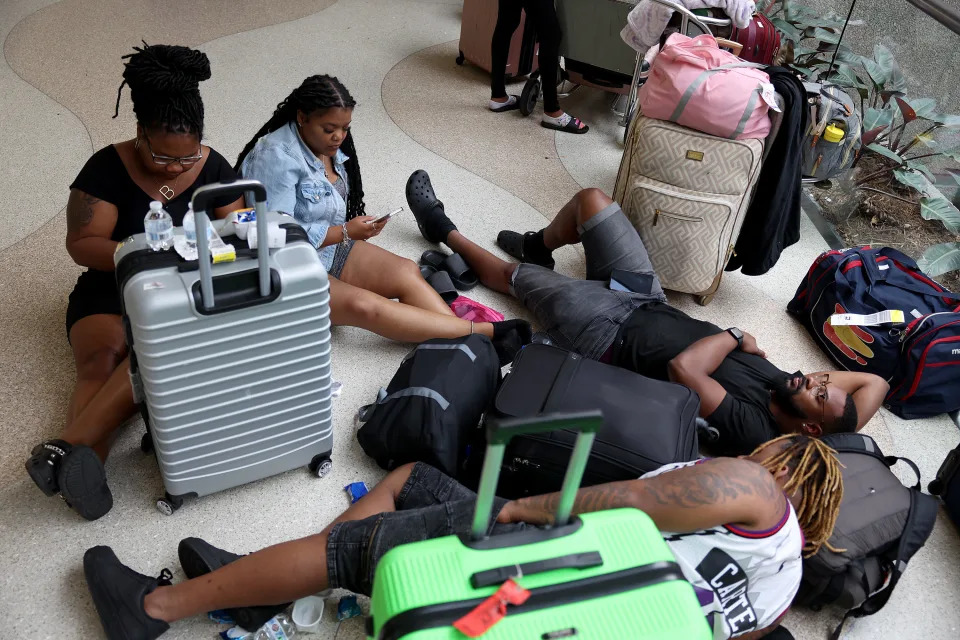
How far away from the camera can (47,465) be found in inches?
68.7

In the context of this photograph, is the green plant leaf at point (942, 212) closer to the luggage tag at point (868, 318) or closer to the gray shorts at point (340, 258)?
the luggage tag at point (868, 318)

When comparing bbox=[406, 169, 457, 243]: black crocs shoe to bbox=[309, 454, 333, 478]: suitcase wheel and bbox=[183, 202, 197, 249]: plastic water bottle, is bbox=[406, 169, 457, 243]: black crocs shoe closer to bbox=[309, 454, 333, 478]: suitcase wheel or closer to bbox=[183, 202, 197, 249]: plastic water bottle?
bbox=[309, 454, 333, 478]: suitcase wheel

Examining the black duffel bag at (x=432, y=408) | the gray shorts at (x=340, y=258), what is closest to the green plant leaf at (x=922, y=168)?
the black duffel bag at (x=432, y=408)

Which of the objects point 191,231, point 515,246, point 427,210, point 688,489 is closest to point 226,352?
point 191,231

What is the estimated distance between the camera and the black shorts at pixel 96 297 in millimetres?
2096

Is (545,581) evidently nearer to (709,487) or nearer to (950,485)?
(709,487)

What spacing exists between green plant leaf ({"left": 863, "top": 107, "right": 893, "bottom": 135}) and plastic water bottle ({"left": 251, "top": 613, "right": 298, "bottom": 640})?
3.42m

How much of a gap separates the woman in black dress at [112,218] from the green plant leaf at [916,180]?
2.96m

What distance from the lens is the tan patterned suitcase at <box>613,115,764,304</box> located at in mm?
2701

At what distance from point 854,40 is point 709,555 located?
4018 millimetres

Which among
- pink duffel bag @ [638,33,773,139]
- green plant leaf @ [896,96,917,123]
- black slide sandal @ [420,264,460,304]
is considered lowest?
black slide sandal @ [420,264,460,304]

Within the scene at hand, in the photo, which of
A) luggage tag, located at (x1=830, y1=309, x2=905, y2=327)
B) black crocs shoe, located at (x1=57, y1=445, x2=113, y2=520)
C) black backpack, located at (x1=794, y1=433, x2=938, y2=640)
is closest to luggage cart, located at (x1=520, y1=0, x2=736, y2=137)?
luggage tag, located at (x1=830, y1=309, x2=905, y2=327)

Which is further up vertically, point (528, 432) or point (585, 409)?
point (528, 432)

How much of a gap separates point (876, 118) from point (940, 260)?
34.0 inches
